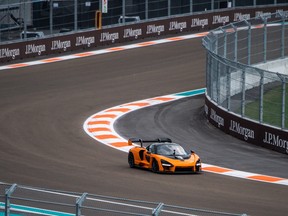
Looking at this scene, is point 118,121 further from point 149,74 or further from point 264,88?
point 149,74

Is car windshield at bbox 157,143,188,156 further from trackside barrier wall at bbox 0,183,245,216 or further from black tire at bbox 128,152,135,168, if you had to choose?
trackside barrier wall at bbox 0,183,245,216

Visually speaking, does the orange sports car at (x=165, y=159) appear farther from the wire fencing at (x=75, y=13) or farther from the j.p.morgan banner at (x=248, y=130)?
the wire fencing at (x=75, y=13)

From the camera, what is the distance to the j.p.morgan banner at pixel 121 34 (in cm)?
4550

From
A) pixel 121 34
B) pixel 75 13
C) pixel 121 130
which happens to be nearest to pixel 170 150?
pixel 121 130

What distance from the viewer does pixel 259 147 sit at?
3050 centimetres

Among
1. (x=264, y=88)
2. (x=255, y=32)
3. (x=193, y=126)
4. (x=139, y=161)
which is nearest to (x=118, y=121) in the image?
(x=193, y=126)

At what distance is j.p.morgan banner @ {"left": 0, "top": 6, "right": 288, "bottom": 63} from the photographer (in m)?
45.5

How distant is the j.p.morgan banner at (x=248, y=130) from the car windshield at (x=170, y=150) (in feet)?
13.1

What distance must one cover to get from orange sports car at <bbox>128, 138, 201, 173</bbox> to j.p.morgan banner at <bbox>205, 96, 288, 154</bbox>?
3.90 m

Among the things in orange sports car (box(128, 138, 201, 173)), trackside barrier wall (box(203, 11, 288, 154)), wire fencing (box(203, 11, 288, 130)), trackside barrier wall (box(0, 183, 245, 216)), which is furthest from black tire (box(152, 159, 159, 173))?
trackside barrier wall (box(0, 183, 245, 216))

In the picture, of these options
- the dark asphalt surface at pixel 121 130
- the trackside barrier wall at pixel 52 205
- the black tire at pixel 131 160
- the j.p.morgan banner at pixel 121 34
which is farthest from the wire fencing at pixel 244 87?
the j.p.morgan banner at pixel 121 34

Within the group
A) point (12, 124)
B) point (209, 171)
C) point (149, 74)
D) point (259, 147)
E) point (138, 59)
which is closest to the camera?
point (209, 171)

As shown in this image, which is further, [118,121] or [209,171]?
[118,121]

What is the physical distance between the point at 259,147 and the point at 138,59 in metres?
16.1
